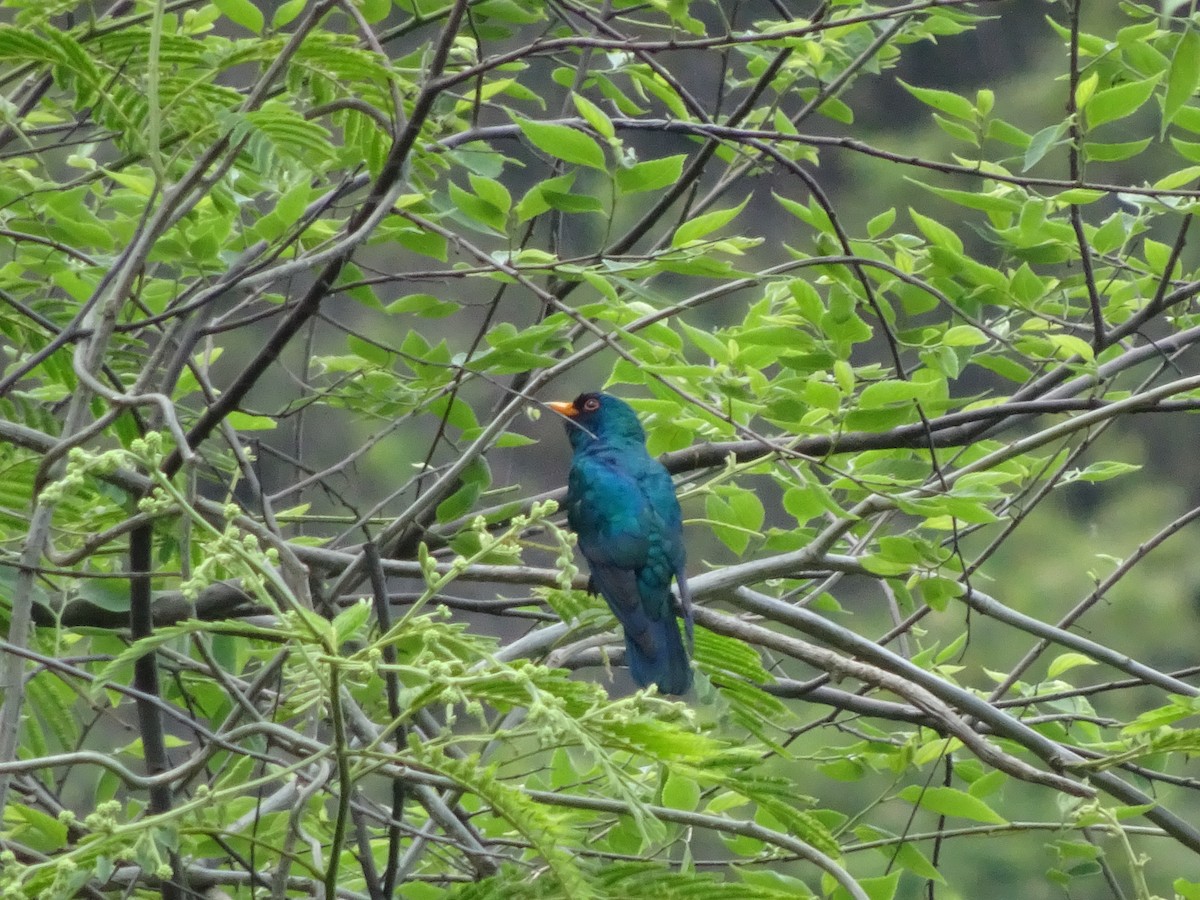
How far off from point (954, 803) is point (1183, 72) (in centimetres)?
95

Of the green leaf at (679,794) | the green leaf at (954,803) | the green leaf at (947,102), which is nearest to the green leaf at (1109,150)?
the green leaf at (947,102)

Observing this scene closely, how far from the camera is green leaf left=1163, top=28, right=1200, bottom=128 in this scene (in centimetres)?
126

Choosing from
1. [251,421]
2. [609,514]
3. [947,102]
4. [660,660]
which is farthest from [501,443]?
[609,514]

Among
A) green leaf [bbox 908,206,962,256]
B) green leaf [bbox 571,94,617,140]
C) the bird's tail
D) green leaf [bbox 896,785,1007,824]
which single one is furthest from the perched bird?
green leaf [bbox 571,94,617,140]

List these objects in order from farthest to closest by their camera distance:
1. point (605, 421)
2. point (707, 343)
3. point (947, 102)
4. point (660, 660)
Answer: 1. point (605, 421)
2. point (660, 660)
3. point (947, 102)
4. point (707, 343)

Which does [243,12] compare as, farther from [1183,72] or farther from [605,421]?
[605,421]

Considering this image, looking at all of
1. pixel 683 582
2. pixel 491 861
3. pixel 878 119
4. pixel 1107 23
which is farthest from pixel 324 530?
pixel 1107 23

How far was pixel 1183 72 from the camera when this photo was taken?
1278 mm

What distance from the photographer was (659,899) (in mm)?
1153

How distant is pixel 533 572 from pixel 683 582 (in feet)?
0.80

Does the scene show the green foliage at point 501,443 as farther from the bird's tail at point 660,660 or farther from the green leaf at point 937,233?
the bird's tail at point 660,660

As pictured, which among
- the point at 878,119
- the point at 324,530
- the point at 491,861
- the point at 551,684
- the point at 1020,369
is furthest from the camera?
the point at 878,119

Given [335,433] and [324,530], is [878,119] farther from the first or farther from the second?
[324,530]

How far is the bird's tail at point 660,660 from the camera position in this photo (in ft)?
8.21
